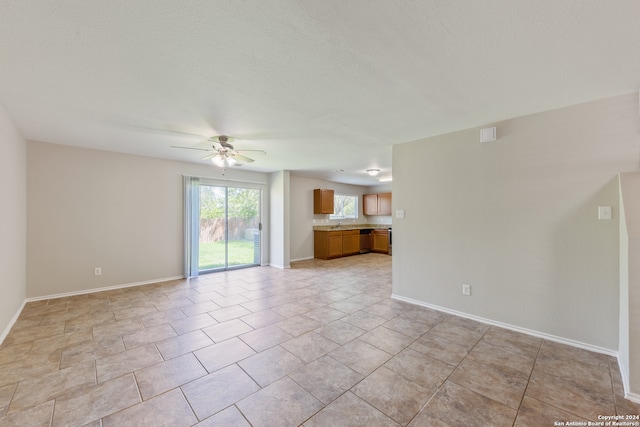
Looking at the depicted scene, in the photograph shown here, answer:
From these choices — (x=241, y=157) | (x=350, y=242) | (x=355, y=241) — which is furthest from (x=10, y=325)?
(x=355, y=241)

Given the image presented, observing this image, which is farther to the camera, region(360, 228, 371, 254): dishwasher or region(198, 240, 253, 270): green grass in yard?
region(360, 228, 371, 254): dishwasher

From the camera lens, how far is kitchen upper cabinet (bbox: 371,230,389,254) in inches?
331

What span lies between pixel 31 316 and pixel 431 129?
557 centimetres

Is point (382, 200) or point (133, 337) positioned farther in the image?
point (382, 200)

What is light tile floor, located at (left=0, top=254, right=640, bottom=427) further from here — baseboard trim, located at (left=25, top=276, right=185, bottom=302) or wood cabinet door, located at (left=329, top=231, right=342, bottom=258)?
wood cabinet door, located at (left=329, top=231, right=342, bottom=258)

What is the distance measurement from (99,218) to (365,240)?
698 centimetres

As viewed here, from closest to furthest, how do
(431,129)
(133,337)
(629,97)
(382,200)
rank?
(629,97) < (133,337) < (431,129) < (382,200)

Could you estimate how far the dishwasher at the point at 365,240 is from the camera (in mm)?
8781

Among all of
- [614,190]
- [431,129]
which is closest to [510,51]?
[431,129]

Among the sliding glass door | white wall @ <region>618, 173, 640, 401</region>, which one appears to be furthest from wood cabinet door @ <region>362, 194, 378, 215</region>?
white wall @ <region>618, 173, 640, 401</region>

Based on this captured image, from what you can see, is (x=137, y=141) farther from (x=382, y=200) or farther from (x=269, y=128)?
(x=382, y=200)

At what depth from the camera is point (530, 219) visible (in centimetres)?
281

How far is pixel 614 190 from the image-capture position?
7.88 ft

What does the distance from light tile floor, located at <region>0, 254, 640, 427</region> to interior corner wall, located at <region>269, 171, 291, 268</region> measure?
2.77 metres
